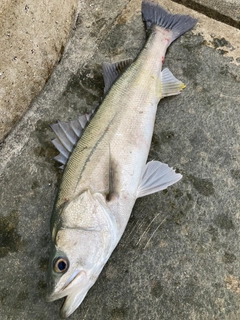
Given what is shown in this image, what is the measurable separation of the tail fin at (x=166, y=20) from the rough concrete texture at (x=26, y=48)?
75 cm

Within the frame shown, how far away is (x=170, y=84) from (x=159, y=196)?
40.3 inches

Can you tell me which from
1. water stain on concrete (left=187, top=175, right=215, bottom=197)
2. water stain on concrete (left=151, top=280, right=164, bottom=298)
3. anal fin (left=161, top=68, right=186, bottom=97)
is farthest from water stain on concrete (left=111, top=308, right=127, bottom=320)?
anal fin (left=161, top=68, right=186, bottom=97)

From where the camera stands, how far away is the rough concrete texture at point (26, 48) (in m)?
2.59

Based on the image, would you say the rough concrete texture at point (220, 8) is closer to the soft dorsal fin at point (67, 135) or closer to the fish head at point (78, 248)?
the soft dorsal fin at point (67, 135)

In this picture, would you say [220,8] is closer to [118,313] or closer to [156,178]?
[156,178]

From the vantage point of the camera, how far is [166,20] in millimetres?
3291

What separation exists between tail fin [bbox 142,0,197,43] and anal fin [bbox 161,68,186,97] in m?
0.43

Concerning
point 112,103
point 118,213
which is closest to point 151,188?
point 118,213

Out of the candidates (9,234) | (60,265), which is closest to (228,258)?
(60,265)

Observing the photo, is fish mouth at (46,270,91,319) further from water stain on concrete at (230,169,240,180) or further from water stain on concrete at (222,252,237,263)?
water stain on concrete at (230,169,240,180)

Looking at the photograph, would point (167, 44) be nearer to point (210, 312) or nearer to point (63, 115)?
point (63, 115)

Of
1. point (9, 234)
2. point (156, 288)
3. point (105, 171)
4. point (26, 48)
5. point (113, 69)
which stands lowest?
point (156, 288)

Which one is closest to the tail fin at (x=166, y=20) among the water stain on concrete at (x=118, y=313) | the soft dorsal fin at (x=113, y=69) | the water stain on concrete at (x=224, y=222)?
the soft dorsal fin at (x=113, y=69)

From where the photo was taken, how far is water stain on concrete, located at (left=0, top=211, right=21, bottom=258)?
103 inches
